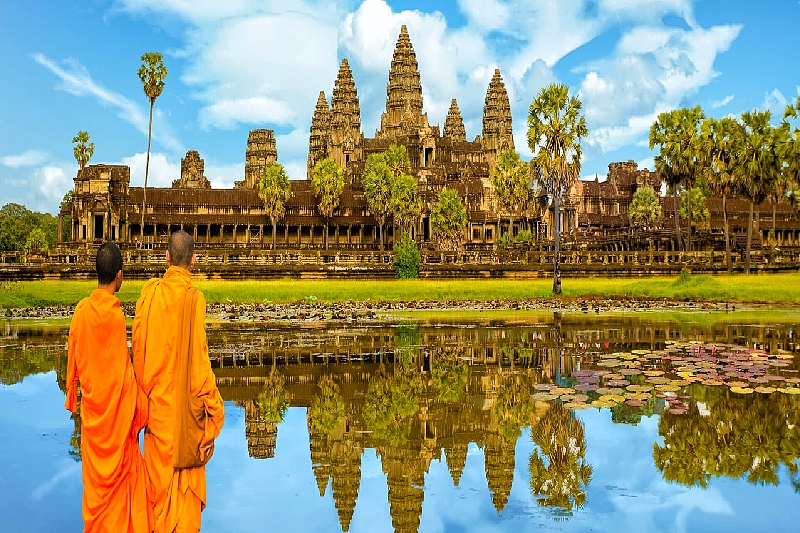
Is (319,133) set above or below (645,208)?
above

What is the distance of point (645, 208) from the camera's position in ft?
308

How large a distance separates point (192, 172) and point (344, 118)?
26430 mm

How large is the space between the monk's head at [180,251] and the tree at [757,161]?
49.2 m

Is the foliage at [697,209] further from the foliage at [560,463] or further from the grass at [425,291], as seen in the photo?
the foliage at [560,463]

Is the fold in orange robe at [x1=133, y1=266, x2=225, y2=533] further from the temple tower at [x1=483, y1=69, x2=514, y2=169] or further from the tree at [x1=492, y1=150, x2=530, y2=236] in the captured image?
the temple tower at [x1=483, y1=69, x2=514, y2=169]

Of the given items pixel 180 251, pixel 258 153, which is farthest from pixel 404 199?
pixel 180 251

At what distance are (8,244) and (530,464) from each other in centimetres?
9997

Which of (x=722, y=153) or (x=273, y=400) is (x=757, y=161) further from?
(x=273, y=400)

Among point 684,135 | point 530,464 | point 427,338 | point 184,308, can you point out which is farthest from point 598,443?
point 684,135

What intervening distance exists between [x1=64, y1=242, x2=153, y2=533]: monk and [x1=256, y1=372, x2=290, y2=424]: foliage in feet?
15.8

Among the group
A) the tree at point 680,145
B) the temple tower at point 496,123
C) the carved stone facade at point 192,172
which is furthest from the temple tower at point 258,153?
the tree at point 680,145

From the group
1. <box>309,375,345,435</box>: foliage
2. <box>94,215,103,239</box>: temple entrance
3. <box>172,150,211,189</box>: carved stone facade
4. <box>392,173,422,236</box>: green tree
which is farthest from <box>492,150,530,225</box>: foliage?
<box>309,375,345,435</box>: foliage

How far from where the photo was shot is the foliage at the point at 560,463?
7.38 metres

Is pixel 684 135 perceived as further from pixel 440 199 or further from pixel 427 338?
pixel 427 338
